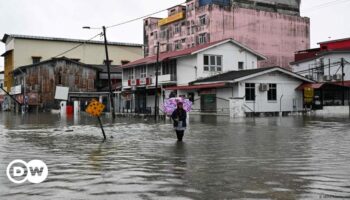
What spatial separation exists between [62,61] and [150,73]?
68.1 feet

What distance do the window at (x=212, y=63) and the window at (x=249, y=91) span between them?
24.4 ft

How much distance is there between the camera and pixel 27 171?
873cm

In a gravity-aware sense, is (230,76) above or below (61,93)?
above

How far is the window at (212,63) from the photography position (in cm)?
4581

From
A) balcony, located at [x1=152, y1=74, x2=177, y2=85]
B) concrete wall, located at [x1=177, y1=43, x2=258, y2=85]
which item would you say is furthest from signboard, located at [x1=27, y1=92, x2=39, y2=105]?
concrete wall, located at [x1=177, y1=43, x2=258, y2=85]

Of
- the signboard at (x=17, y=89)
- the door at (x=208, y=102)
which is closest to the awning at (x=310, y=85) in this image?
the door at (x=208, y=102)

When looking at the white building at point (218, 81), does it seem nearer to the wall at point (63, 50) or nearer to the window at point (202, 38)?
the window at point (202, 38)

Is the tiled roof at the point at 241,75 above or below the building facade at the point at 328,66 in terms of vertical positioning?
below

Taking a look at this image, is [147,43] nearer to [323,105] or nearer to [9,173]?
[323,105]

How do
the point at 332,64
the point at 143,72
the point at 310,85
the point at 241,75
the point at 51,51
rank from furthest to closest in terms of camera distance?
the point at 51,51 → the point at 143,72 → the point at 332,64 → the point at 310,85 → the point at 241,75

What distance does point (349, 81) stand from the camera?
48688mm

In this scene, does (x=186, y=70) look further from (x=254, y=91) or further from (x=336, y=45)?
(x=336, y=45)

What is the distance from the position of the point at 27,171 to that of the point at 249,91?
32189 millimetres

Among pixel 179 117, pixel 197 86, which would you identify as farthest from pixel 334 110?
pixel 179 117
